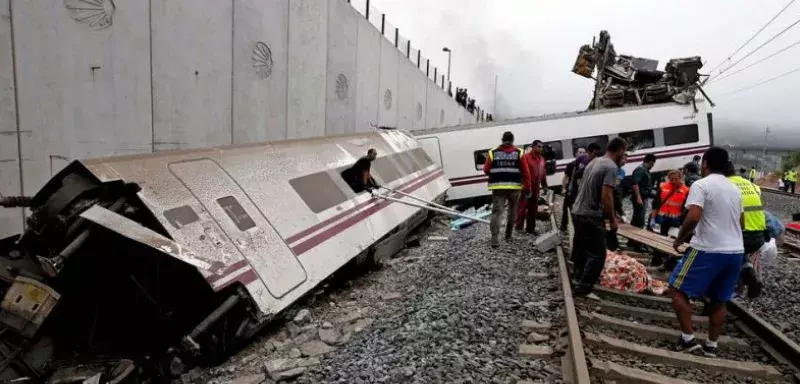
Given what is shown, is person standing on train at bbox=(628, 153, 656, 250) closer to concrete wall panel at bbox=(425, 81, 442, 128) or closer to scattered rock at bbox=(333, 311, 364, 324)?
scattered rock at bbox=(333, 311, 364, 324)

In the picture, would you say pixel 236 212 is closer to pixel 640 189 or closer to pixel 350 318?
pixel 350 318

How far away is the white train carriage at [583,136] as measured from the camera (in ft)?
45.7

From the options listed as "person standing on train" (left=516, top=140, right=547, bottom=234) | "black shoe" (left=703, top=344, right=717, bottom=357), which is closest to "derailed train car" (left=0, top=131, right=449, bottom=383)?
"black shoe" (left=703, top=344, right=717, bottom=357)

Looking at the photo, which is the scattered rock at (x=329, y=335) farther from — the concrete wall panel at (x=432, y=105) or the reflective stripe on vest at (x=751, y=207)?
the concrete wall panel at (x=432, y=105)

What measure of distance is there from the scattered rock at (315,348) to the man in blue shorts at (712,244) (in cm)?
303

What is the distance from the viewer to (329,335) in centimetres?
466

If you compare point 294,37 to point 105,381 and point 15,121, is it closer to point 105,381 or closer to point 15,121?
point 15,121

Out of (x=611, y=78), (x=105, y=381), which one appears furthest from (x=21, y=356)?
(x=611, y=78)

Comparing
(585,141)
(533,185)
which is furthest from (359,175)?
(585,141)

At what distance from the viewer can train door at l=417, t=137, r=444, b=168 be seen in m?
14.1

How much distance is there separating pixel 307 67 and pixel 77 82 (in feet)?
23.3

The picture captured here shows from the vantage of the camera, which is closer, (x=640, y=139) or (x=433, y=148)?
(x=640, y=139)

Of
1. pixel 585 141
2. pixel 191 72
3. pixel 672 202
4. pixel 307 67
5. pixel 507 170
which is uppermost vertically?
pixel 307 67

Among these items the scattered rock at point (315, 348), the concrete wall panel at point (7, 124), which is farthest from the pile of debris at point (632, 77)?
the concrete wall panel at point (7, 124)
